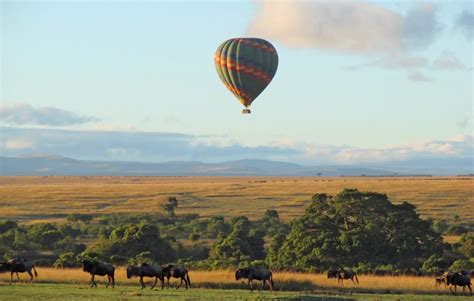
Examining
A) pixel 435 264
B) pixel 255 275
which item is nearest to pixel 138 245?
pixel 435 264

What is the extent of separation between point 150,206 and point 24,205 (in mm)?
21949

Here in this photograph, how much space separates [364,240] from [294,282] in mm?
15424

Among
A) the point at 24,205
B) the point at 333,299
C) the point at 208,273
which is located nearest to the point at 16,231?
the point at 208,273

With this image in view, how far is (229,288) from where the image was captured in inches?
1699

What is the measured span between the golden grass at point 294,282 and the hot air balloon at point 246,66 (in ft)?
116

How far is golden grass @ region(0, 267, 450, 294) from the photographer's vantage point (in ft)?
140

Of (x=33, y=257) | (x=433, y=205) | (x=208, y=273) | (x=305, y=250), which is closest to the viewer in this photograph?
(x=208, y=273)

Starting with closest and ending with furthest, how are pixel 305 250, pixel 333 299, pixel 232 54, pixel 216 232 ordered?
pixel 333 299 → pixel 305 250 → pixel 232 54 → pixel 216 232

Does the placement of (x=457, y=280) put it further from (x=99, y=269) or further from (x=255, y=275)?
(x=99, y=269)

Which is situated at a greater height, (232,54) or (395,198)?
(232,54)

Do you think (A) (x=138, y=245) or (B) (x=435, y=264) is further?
(A) (x=138, y=245)

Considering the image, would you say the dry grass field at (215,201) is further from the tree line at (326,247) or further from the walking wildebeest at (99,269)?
the walking wildebeest at (99,269)

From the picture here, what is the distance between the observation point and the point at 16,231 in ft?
266

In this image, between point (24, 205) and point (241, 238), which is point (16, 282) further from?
point (24, 205)
